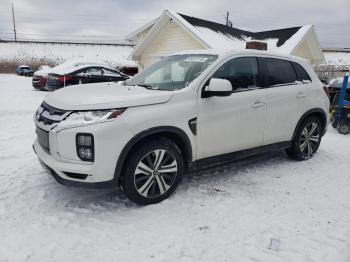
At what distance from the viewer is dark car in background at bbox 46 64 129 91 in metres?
12.2

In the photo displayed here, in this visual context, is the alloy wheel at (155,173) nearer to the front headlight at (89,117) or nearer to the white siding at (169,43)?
the front headlight at (89,117)

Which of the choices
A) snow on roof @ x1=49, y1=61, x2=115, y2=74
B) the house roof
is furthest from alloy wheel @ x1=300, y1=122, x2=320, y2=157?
→ snow on roof @ x1=49, y1=61, x2=115, y2=74

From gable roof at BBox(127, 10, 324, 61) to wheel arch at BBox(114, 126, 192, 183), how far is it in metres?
9.28

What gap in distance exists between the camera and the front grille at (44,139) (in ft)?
10.9

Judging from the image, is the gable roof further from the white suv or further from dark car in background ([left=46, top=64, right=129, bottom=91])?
the white suv

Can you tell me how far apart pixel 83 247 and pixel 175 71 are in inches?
101

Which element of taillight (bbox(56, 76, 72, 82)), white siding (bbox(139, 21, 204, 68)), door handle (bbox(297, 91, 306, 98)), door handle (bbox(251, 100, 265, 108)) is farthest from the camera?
white siding (bbox(139, 21, 204, 68))

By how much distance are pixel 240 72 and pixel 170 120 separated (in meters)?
1.41

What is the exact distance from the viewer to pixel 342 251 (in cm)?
287

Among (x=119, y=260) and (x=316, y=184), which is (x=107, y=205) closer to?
(x=119, y=260)

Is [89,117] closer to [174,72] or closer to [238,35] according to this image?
[174,72]

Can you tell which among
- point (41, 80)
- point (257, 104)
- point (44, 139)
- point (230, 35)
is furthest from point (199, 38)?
point (44, 139)

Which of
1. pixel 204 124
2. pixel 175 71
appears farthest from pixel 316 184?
pixel 175 71

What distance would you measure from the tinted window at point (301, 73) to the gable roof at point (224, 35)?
7455 mm
